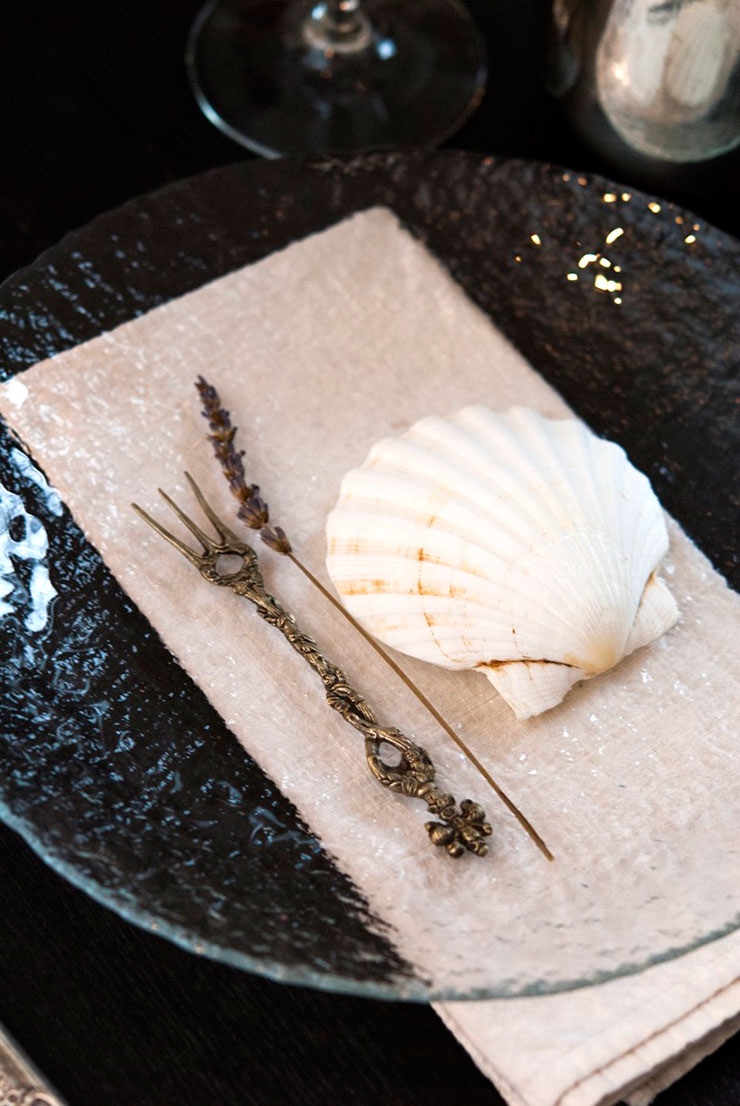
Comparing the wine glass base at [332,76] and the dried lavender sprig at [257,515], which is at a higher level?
the wine glass base at [332,76]

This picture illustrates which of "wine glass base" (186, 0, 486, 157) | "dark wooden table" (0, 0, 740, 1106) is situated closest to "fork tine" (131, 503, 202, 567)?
"dark wooden table" (0, 0, 740, 1106)

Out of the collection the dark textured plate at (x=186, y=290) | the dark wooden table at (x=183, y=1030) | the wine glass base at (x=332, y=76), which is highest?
the wine glass base at (x=332, y=76)

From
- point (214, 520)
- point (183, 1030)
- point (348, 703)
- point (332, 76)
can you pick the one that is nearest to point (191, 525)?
point (214, 520)

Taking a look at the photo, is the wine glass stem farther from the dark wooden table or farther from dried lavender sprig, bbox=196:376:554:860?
the dark wooden table

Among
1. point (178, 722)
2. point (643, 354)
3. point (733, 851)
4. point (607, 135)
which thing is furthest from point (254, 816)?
point (607, 135)

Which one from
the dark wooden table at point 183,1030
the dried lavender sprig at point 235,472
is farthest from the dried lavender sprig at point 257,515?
the dark wooden table at point 183,1030

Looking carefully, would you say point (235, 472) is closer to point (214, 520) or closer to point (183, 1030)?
point (214, 520)

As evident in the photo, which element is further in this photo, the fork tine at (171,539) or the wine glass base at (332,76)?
the wine glass base at (332,76)

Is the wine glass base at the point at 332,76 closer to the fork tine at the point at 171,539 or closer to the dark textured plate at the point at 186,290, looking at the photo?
the dark textured plate at the point at 186,290
